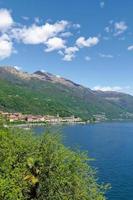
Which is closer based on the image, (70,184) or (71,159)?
(70,184)

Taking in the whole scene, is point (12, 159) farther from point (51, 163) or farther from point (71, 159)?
point (71, 159)

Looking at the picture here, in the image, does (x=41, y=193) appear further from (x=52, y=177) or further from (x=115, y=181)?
(x=115, y=181)

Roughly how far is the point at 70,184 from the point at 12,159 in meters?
8.69

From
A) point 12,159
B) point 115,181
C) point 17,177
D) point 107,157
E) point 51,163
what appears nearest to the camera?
point 17,177

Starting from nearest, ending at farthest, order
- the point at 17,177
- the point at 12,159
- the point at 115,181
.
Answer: the point at 17,177 → the point at 12,159 → the point at 115,181

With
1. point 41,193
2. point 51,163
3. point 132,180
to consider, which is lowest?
point 132,180

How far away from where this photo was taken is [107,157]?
18650cm

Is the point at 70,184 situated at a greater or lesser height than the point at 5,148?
lesser

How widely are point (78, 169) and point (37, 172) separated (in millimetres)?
7153

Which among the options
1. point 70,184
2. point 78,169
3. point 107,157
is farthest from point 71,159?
point 107,157

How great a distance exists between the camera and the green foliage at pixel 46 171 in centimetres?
4778

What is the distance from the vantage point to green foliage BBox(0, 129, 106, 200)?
47781 mm

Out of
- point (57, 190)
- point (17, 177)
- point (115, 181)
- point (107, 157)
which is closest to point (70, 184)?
point (57, 190)

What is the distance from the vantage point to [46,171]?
51.3 m
